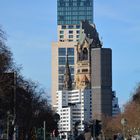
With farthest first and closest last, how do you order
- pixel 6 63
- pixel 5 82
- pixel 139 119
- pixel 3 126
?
pixel 139 119 → pixel 3 126 → pixel 5 82 → pixel 6 63

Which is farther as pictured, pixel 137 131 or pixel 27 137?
pixel 137 131

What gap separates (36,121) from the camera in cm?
8906

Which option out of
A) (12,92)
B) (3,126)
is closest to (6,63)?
(12,92)

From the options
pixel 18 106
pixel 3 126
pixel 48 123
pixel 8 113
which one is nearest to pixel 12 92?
pixel 8 113

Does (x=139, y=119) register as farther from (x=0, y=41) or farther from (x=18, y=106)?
(x=0, y=41)

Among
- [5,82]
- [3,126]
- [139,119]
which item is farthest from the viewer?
[139,119]

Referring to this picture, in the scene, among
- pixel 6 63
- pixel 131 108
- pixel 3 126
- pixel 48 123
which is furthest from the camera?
pixel 131 108

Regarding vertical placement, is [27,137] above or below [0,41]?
below

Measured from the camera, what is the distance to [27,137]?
8919cm

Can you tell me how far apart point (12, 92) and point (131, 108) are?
69.0 metres

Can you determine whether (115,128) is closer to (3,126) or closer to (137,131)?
(137,131)

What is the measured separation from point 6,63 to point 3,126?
22574mm

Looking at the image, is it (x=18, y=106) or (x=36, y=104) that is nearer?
(x=18, y=106)

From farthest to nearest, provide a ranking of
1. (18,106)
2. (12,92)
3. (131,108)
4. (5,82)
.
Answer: (131,108) < (18,106) < (12,92) < (5,82)
